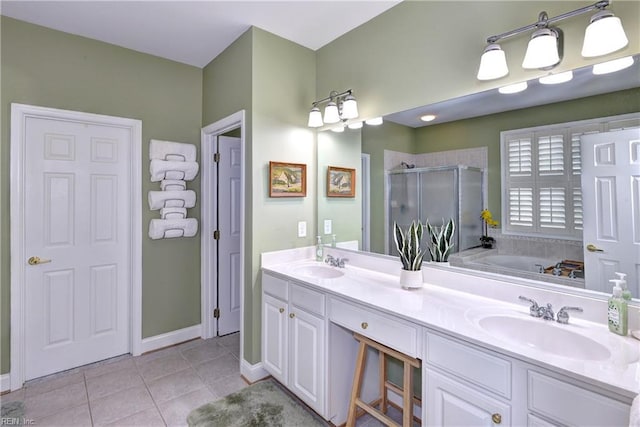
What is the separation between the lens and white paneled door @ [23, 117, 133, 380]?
92.4 inches

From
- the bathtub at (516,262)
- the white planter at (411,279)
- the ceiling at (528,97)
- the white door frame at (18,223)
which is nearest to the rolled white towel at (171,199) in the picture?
the white door frame at (18,223)

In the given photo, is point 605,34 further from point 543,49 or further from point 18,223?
point 18,223

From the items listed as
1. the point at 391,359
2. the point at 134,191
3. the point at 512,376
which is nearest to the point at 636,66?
the point at 512,376

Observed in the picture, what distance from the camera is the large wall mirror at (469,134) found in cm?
132

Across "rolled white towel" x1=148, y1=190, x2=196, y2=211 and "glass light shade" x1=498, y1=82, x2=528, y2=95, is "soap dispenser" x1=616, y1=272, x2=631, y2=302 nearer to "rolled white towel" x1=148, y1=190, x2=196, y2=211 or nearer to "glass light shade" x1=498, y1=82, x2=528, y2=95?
"glass light shade" x1=498, y1=82, x2=528, y2=95

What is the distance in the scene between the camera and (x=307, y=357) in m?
1.92

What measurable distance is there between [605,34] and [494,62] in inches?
16.1

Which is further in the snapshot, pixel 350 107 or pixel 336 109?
pixel 336 109

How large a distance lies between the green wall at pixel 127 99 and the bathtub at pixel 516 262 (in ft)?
8.42

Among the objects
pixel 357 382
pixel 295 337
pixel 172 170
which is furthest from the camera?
pixel 172 170

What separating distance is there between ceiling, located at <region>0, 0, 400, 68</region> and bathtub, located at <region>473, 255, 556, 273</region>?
1763 mm

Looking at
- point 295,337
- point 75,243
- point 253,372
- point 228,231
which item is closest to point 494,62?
point 295,337

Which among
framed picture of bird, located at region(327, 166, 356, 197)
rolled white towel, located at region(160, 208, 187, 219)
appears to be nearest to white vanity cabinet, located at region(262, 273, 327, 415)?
framed picture of bird, located at region(327, 166, 356, 197)

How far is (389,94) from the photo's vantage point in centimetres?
215
